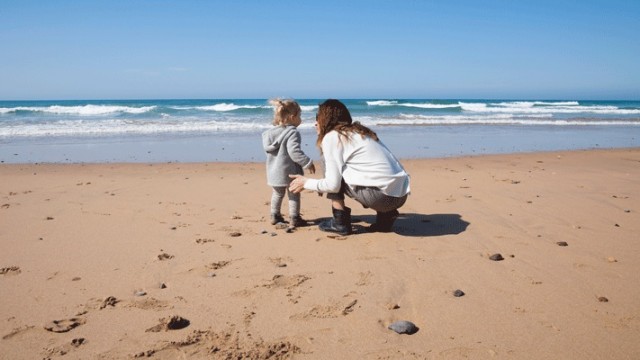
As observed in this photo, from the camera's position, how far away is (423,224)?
489cm

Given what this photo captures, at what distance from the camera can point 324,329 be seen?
2.70 m

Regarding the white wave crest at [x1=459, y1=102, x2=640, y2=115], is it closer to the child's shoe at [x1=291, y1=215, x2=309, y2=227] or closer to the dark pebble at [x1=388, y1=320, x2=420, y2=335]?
the child's shoe at [x1=291, y1=215, x2=309, y2=227]

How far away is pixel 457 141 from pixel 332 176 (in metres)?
11.0

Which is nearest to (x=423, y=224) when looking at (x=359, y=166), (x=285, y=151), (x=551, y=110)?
(x=359, y=166)

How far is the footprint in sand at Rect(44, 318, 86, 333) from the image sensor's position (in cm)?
268

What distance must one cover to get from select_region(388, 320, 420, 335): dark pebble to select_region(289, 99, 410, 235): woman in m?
1.66

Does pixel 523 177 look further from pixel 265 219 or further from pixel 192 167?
pixel 192 167

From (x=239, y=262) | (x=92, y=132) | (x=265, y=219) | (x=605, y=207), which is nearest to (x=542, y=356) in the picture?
(x=239, y=262)

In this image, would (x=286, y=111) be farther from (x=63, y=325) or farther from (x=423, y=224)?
(x=63, y=325)

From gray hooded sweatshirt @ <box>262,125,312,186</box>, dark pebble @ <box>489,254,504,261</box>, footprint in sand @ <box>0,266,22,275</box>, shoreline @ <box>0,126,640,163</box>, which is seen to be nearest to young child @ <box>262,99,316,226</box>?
gray hooded sweatshirt @ <box>262,125,312,186</box>

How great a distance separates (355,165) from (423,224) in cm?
115

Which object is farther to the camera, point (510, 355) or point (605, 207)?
point (605, 207)

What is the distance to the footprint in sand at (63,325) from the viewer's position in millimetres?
2678

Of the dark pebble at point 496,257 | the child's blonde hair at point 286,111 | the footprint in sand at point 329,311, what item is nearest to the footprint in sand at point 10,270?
the footprint in sand at point 329,311
